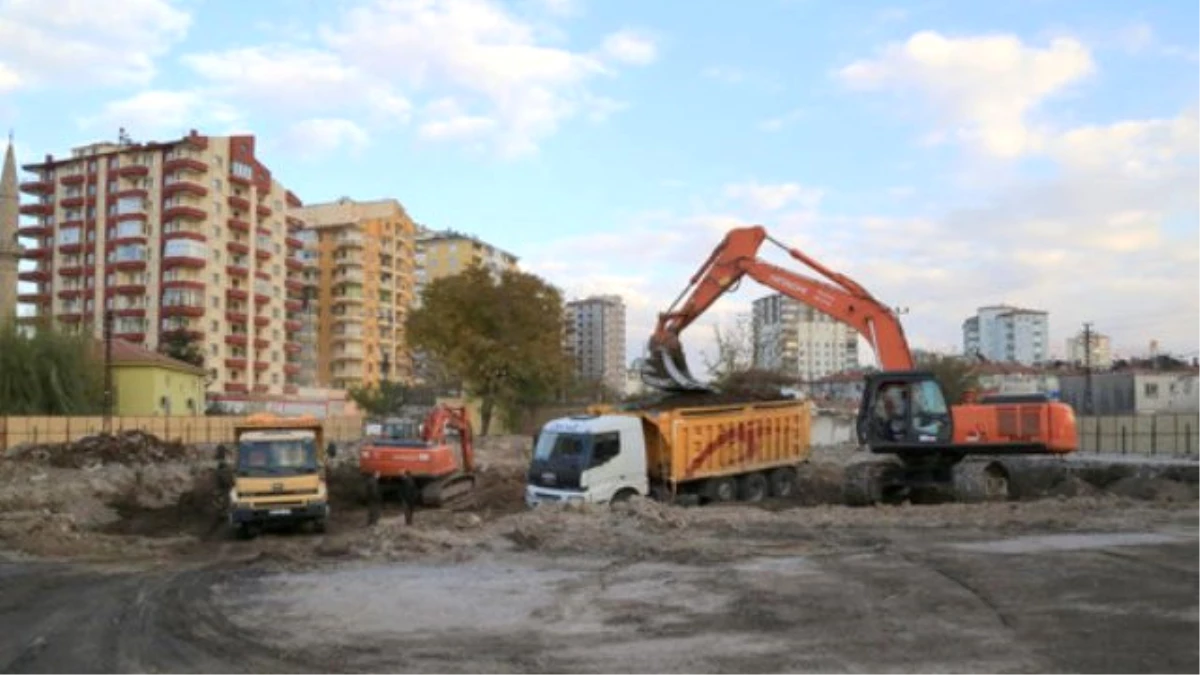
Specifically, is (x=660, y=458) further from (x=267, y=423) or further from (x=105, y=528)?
(x=105, y=528)

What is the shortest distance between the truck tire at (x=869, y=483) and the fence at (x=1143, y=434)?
31.0 meters

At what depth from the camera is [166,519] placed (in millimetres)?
28094

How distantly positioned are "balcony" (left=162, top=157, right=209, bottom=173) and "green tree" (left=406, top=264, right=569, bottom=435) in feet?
200

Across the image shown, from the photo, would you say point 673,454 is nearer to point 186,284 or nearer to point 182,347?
point 182,347

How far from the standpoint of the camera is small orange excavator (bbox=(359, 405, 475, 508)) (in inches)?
1203

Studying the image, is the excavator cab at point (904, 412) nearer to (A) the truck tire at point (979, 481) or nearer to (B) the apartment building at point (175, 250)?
(A) the truck tire at point (979, 481)

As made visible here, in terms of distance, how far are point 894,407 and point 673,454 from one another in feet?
20.0

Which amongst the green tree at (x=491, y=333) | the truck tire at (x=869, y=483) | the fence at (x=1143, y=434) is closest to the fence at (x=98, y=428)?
the green tree at (x=491, y=333)

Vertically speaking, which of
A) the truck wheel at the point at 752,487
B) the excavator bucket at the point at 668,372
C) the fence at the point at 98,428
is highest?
the excavator bucket at the point at 668,372

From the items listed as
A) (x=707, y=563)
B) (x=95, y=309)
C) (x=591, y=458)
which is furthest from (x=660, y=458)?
(x=95, y=309)

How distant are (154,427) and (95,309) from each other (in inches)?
2719

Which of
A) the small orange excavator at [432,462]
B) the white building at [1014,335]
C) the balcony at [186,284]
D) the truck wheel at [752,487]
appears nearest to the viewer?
the truck wheel at [752,487]

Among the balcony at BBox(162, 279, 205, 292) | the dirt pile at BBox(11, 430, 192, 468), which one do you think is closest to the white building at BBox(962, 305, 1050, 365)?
the balcony at BBox(162, 279, 205, 292)

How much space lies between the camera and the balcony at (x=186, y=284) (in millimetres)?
118375
